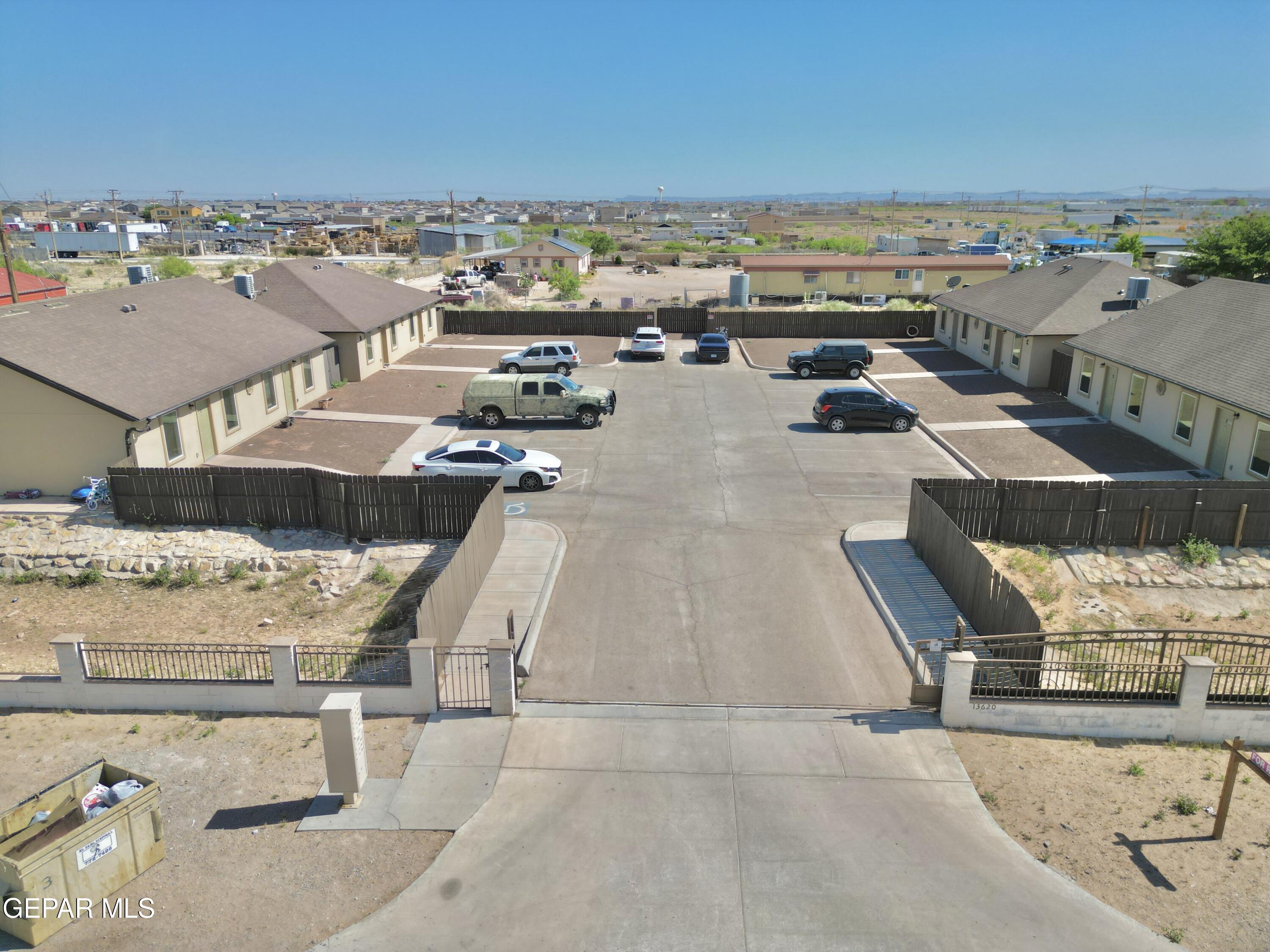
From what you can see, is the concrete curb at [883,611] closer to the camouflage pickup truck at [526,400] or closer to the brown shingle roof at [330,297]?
the camouflage pickup truck at [526,400]

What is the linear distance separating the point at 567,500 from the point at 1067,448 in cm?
1579

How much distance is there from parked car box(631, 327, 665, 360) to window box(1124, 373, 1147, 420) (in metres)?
21.0

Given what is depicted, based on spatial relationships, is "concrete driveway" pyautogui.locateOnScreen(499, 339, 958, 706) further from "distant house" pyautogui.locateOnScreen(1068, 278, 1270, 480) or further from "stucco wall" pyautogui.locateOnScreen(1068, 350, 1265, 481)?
"distant house" pyautogui.locateOnScreen(1068, 278, 1270, 480)

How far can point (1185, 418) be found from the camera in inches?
1022

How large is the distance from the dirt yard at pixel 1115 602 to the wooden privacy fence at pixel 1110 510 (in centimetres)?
66

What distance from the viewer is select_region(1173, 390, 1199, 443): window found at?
25.5 metres

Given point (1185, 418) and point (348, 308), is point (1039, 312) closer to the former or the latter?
point (1185, 418)

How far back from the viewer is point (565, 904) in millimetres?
9695

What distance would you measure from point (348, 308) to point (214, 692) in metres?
26.8

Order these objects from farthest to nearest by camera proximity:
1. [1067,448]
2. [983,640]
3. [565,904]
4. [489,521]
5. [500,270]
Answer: [500,270] < [1067,448] < [489,521] < [983,640] < [565,904]

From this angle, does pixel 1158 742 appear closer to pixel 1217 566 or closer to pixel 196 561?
pixel 1217 566

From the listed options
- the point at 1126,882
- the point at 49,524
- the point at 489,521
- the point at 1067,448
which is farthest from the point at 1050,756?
the point at 49,524

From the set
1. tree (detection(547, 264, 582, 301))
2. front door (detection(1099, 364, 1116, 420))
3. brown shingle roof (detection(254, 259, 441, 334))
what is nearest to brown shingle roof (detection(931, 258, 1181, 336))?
front door (detection(1099, 364, 1116, 420))

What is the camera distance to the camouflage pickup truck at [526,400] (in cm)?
3039
